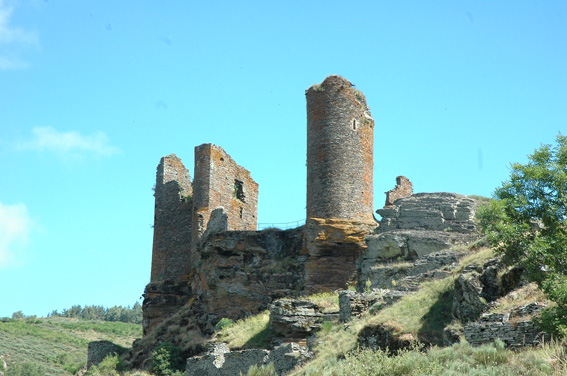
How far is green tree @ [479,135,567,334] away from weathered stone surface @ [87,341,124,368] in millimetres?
26072

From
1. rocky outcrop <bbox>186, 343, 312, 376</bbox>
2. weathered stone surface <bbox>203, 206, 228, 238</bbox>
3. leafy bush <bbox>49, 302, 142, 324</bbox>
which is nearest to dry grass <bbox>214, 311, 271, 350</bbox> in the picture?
rocky outcrop <bbox>186, 343, 312, 376</bbox>

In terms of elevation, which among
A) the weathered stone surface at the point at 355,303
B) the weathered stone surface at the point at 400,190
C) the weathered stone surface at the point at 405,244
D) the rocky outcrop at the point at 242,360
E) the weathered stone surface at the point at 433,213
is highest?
the weathered stone surface at the point at 400,190

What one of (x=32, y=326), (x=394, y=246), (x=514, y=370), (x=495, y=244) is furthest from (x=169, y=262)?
(x=32, y=326)

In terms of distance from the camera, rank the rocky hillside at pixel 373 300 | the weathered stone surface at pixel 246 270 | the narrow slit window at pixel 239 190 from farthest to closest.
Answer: the narrow slit window at pixel 239 190, the weathered stone surface at pixel 246 270, the rocky hillside at pixel 373 300

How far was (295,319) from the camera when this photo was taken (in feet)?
97.7

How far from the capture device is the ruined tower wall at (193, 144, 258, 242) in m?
42.3

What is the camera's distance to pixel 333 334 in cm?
2606

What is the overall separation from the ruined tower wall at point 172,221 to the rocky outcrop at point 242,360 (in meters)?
14.6

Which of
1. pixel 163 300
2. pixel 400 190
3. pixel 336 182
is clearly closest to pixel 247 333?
pixel 336 182

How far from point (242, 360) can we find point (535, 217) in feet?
36.9

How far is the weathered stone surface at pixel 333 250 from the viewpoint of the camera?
3491 cm

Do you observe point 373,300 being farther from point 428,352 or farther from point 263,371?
point 428,352

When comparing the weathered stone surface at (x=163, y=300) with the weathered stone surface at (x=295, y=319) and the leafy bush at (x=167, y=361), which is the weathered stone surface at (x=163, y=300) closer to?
the leafy bush at (x=167, y=361)

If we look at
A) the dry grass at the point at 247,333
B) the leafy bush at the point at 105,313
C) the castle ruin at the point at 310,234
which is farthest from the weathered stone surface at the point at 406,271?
the leafy bush at the point at 105,313
